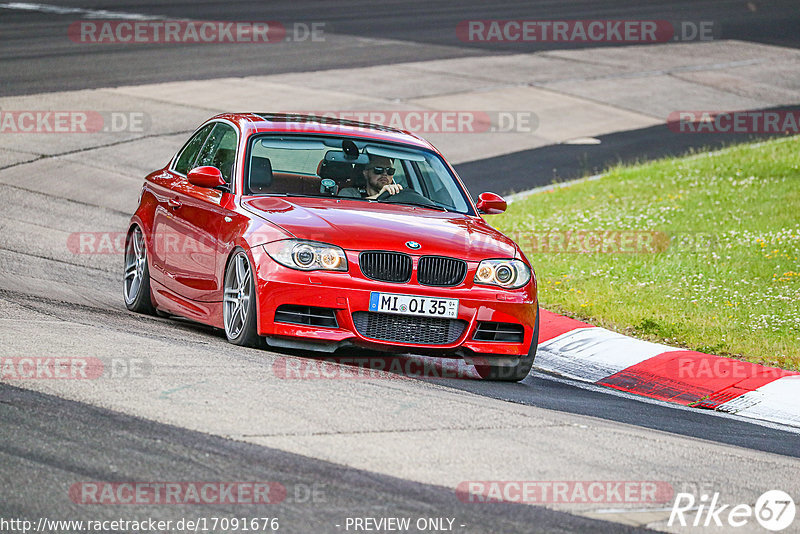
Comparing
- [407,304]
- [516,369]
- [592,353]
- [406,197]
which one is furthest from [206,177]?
[592,353]

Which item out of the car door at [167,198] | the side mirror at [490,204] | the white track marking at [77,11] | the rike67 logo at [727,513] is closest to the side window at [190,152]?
the car door at [167,198]

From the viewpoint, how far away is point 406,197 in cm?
949

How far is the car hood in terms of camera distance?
818cm

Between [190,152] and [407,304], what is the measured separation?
312 cm

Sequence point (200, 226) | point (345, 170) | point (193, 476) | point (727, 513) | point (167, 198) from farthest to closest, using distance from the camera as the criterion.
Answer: point (167, 198)
point (345, 170)
point (200, 226)
point (727, 513)
point (193, 476)

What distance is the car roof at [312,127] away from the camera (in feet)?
31.4

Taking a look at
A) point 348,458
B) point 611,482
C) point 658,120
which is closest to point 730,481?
point 611,482

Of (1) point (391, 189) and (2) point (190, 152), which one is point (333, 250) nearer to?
(1) point (391, 189)

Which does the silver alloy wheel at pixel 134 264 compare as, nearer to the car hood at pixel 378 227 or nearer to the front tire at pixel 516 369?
the car hood at pixel 378 227

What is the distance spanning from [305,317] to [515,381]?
1.72 m

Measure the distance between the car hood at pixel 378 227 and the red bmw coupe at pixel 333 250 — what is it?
0.04 feet

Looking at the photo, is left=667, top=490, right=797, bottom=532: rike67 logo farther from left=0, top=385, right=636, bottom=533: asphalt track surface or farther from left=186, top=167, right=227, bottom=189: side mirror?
left=186, top=167, right=227, bottom=189: side mirror

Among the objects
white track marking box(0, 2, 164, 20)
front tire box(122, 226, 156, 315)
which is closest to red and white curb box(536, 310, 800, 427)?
front tire box(122, 226, 156, 315)

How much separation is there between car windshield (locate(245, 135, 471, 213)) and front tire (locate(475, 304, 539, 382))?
134 cm
